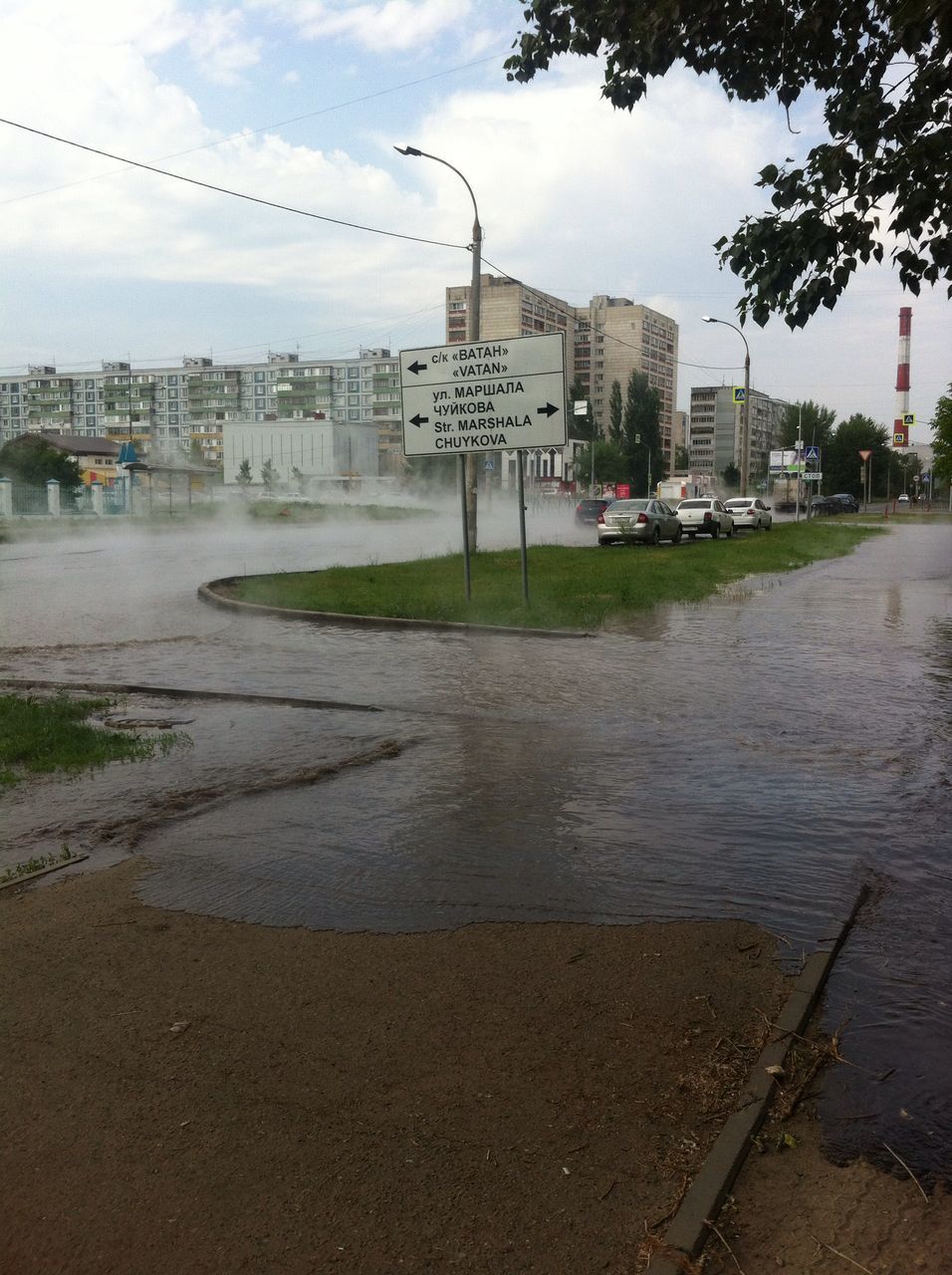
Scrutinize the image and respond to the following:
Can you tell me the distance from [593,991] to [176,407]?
164 meters

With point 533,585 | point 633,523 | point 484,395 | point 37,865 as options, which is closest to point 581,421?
point 633,523

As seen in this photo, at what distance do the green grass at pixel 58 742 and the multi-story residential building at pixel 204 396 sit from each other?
14553cm

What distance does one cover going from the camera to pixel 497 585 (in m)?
18.7

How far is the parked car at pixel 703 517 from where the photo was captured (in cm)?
4341

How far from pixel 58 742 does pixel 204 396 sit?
154 m

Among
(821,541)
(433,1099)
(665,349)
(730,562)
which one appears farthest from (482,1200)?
(665,349)

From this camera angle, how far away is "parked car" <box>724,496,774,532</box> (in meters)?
49.6

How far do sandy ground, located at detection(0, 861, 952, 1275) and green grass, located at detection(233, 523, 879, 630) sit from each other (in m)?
10.3

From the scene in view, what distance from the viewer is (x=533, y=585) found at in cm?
1928

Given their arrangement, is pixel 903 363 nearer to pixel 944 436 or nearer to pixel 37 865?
pixel 944 436

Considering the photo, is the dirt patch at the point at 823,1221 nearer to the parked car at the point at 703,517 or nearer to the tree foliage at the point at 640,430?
the parked car at the point at 703,517

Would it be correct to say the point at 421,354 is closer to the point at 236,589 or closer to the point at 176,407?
the point at 236,589

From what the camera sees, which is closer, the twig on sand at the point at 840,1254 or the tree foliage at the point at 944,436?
the twig on sand at the point at 840,1254

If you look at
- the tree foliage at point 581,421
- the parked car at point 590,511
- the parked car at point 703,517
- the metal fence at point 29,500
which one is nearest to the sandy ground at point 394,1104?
the parked car at point 703,517
